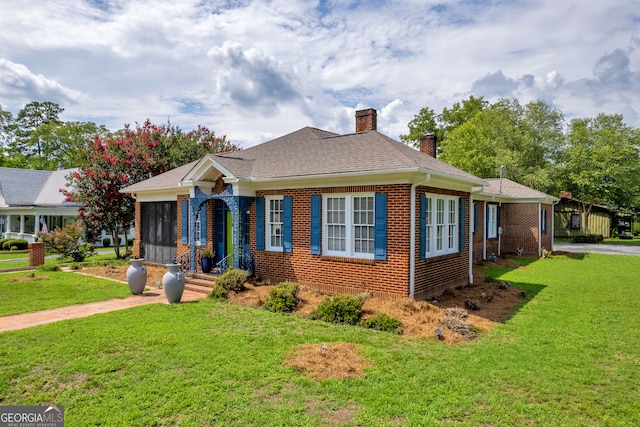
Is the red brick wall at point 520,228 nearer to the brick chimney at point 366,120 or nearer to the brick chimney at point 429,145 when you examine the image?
the brick chimney at point 429,145

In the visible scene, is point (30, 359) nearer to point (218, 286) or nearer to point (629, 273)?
point (218, 286)

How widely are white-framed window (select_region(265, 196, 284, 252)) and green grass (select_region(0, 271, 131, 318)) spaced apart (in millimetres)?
4574

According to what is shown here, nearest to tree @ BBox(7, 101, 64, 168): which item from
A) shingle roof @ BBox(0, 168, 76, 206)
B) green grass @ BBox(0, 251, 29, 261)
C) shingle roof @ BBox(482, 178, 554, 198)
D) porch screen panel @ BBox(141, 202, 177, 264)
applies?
shingle roof @ BBox(0, 168, 76, 206)

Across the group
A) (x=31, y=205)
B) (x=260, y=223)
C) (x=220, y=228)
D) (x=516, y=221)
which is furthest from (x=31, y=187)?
(x=516, y=221)

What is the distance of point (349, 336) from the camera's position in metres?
7.71

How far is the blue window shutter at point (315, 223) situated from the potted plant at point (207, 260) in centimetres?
431

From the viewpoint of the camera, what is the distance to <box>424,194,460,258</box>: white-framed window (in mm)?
10859

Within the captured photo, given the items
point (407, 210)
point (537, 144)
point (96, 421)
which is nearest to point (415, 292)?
point (407, 210)

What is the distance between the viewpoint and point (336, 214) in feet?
35.8

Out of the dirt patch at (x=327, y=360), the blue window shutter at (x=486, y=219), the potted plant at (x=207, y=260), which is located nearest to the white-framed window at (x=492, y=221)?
the blue window shutter at (x=486, y=219)

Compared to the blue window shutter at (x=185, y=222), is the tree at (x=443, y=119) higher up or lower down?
higher up

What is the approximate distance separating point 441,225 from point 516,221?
558 inches

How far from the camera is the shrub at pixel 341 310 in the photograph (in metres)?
8.62

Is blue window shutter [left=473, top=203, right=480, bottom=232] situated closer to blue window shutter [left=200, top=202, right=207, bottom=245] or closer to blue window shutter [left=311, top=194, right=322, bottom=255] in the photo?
blue window shutter [left=311, top=194, right=322, bottom=255]
